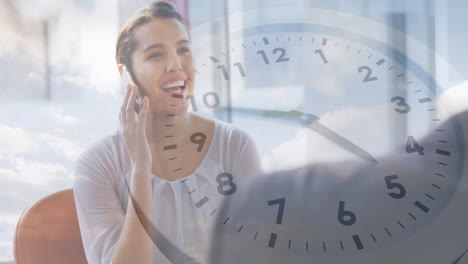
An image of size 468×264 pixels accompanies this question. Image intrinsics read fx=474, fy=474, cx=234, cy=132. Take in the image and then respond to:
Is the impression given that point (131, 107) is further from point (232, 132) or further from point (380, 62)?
point (380, 62)

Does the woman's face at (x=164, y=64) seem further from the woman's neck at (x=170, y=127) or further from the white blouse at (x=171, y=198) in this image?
the white blouse at (x=171, y=198)

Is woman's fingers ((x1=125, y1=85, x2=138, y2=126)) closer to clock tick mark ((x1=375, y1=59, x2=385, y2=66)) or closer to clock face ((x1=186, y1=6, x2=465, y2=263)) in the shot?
clock face ((x1=186, y1=6, x2=465, y2=263))

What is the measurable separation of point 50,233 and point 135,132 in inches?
12.5

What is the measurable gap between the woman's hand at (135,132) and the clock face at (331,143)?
124 mm

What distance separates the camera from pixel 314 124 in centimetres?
113

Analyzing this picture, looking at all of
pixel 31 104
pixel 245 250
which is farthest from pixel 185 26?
pixel 245 250

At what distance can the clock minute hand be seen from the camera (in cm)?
112

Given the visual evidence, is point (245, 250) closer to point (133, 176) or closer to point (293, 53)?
point (133, 176)

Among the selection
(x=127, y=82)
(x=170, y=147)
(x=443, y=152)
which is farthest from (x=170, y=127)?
(x=443, y=152)

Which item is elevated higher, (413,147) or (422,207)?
(413,147)

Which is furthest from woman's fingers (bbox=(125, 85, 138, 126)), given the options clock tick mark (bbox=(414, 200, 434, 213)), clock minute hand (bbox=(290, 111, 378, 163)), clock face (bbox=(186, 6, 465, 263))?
clock tick mark (bbox=(414, 200, 434, 213))

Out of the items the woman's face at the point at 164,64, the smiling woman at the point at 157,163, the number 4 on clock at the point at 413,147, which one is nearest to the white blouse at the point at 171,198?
the smiling woman at the point at 157,163

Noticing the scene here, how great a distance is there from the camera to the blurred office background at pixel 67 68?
1.14m

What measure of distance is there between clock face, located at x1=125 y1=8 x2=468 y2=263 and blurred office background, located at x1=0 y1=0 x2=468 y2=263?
33 mm
